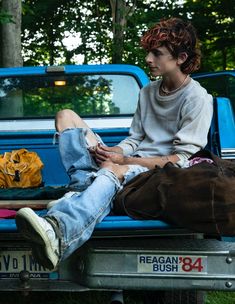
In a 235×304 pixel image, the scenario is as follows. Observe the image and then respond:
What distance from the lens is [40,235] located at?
109 inches

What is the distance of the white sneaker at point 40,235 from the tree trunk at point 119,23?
11.2 m

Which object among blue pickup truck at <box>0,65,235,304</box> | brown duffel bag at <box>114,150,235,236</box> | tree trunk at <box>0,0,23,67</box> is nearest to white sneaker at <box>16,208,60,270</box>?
blue pickup truck at <box>0,65,235,304</box>

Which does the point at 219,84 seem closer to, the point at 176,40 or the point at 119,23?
the point at 176,40

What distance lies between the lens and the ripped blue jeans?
113 inches

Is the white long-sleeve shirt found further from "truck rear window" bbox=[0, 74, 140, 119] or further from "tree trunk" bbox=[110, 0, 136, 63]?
"tree trunk" bbox=[110, 0, 136, 63]

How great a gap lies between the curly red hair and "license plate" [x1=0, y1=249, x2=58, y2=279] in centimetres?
140

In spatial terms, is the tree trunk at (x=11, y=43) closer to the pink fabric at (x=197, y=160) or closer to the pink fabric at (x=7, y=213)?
the pink fabric at (x=7, y=213)

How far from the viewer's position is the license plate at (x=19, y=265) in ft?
10.9

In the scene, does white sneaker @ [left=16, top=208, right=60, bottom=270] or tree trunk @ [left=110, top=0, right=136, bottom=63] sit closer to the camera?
white sneaker @ [left=16, top=208, right=60, bottom=270]

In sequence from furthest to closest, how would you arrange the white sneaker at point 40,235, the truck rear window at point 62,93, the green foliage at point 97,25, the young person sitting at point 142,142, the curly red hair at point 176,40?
the green foliage at point 97,25 → the truck rear window at point 62,93 → the curly red hair at point 176,40 → the young person sitting at point 142,142 → the white sneaker at point 40,235

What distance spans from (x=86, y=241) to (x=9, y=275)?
529mm

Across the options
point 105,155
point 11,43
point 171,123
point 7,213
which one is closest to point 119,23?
point 11,43

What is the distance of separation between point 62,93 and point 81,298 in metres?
2.08

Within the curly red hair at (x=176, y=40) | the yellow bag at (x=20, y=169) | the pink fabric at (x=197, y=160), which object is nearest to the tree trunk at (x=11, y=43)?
the yellow bag at (x=20, y=169)
